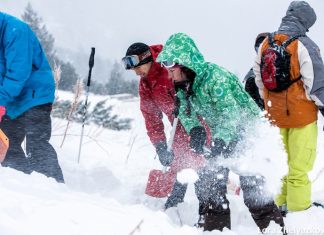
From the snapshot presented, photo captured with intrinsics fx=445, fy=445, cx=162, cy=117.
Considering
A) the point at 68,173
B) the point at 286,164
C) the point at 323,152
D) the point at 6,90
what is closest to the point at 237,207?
the point at 286,164

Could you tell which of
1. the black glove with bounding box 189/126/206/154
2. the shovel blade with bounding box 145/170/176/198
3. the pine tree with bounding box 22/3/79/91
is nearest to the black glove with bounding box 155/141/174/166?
the shovel blade with bounding box 145/170/176/198

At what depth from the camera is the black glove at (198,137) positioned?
375 cm

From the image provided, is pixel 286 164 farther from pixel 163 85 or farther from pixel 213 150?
pixel 163 85

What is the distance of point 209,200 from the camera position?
11.0ft

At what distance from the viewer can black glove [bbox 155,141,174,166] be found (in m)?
4.32

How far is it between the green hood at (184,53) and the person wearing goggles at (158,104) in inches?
24.2

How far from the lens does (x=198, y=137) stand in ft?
12.3

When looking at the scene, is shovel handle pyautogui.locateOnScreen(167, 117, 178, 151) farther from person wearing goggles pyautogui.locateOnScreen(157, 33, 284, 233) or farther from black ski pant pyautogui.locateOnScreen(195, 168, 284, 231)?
black ski pant pyautogui.locateOnScreen(195, 168, 284, 231)

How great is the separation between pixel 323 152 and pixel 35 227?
21.0 ft

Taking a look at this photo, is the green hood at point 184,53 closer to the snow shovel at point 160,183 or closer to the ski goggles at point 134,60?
the ski goggles at point 134,60

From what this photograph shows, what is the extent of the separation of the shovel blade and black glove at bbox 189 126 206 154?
764 mm

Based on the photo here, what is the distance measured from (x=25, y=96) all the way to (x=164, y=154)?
55.5 inches

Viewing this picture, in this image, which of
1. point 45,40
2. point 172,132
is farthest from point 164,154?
point 45,40

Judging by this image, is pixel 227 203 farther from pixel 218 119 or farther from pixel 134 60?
pixel 134 60
